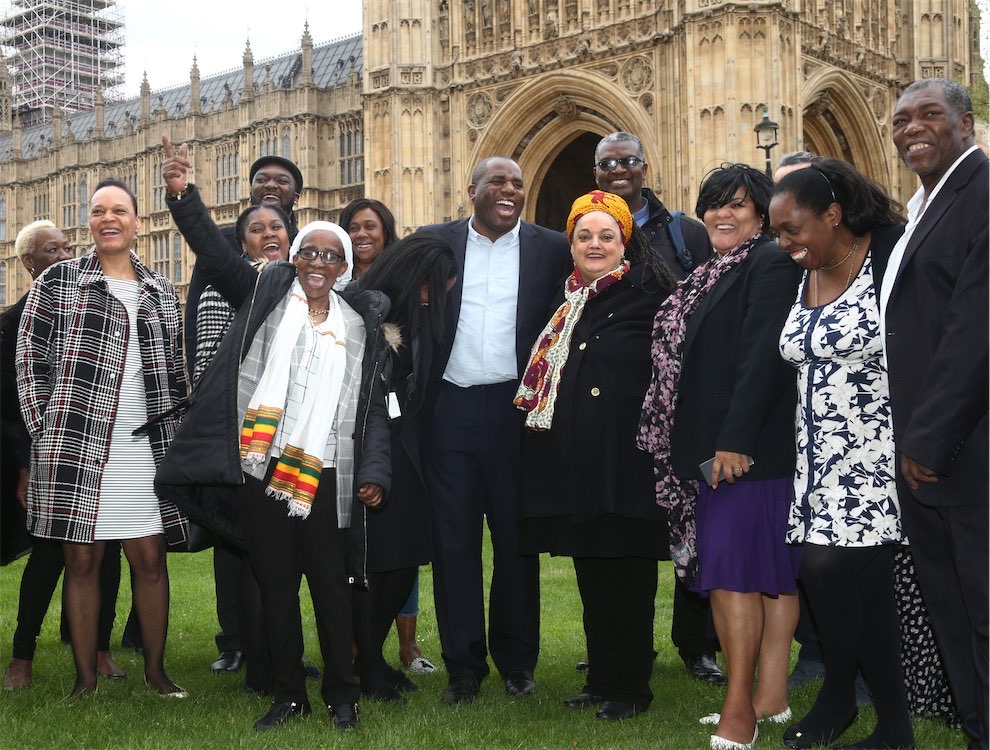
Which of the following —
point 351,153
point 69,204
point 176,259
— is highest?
point 69,204

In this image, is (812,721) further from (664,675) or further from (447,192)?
(447,192)

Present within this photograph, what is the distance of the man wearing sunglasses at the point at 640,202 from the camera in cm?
560

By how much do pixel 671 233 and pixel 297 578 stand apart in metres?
2.56

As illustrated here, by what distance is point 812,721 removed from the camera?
13.0ft

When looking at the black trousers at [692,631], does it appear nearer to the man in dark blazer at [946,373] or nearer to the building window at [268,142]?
the man in dark blazer at [946,373]

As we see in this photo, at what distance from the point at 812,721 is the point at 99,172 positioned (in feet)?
134

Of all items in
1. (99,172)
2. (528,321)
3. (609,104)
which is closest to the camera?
(528,321)

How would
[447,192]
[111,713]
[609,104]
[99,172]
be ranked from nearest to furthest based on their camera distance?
1. [111,713]
2. [609,104]
3. [447,192]
4. [99,172]

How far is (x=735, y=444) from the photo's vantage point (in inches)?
153

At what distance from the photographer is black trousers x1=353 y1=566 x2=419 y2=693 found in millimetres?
4725

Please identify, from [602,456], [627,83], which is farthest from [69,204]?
[602,456]

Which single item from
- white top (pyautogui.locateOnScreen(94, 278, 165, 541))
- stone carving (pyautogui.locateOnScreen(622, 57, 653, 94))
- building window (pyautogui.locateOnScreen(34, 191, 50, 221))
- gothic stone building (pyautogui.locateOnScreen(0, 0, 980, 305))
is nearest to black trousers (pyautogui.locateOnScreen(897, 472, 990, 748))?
white top (pyautogui.locateOnScreen(94, 278, 165, 541))

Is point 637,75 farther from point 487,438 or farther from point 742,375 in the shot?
point 742,375

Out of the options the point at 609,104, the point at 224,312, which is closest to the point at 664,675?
the point at 224,312
